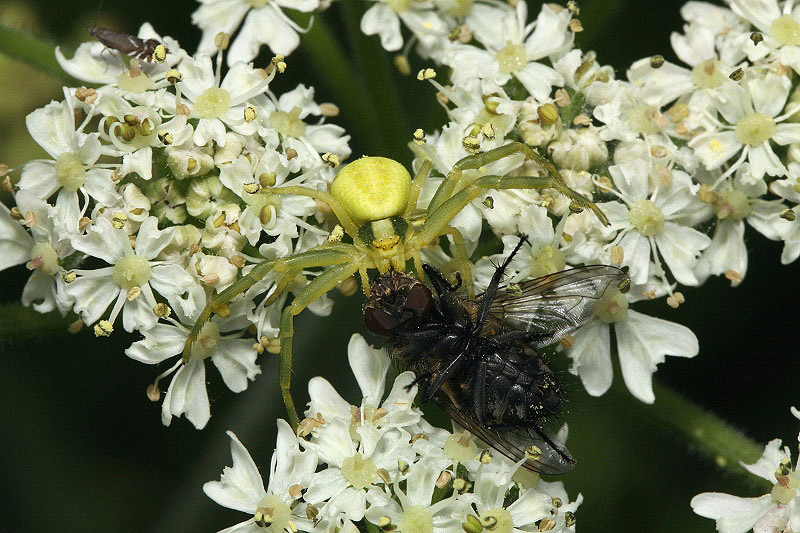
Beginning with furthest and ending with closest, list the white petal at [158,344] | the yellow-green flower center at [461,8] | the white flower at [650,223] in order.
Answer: the yellow-green flower center at [461,8] < the white flower at [650,223] < the white petal at [158,344]

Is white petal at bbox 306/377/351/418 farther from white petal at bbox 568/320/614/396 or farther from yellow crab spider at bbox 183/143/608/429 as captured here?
white petal at bbox 568/320/614/396

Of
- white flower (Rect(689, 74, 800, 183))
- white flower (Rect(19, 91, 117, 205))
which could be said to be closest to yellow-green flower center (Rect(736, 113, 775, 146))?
white flower (Rect(689, 74, 800, 183))

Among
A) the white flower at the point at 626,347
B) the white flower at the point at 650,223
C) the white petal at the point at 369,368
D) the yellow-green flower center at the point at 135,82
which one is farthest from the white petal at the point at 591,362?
the yellow-green flower center at the point at 135,82

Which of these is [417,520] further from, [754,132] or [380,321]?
[754,132]

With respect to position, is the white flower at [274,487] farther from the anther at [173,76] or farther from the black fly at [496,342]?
the anther at [173,76]

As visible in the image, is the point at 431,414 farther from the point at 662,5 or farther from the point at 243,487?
the point at 662,5

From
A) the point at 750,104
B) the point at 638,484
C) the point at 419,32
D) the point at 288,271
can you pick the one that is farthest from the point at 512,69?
the point at 638,484
